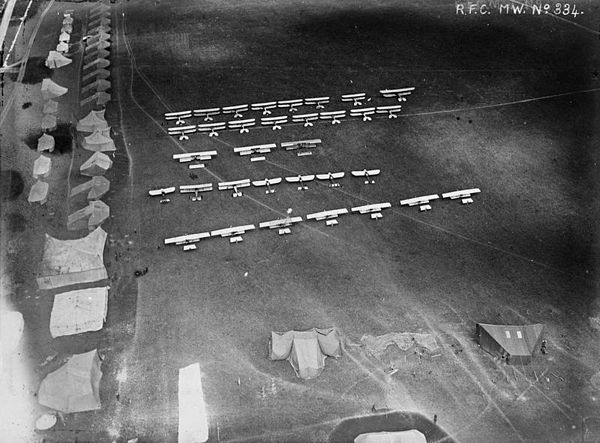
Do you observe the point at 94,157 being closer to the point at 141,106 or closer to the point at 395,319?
the point at 141,106

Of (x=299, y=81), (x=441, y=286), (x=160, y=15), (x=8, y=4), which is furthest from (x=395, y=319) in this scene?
(x=8, y=4)

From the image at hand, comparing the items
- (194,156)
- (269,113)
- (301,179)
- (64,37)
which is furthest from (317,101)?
(64,37)

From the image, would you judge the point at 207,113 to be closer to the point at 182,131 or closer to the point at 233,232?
the point at 182,131

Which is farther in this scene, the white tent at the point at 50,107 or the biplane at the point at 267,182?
the white tent at the point at 50,107

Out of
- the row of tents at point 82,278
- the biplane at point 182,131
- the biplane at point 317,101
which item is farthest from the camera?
the biplane at point 317,101

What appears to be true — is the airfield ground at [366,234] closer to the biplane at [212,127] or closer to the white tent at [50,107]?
the biplane at [212,127]

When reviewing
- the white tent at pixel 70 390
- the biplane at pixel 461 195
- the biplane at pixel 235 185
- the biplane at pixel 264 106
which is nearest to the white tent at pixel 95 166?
the biplane at pixel 235 185
